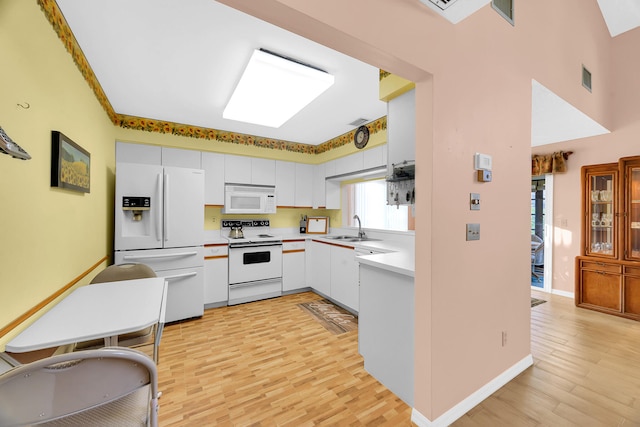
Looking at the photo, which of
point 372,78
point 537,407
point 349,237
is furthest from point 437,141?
point 349,237

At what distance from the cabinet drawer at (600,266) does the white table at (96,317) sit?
4.83 m

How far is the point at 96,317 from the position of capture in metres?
1.29

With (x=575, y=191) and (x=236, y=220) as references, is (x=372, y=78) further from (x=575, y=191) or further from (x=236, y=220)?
(x=575, y=191)

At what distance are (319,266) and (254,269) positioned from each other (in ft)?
3.23

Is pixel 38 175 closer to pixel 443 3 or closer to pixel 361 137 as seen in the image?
pixel 443 3

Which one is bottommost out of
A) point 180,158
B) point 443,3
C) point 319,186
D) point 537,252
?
point 537,252

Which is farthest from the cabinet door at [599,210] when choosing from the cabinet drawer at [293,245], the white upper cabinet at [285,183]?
the white upper cabinet at [285,183]

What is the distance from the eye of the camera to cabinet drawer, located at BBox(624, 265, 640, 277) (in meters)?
3.09

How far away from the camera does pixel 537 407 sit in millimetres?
1721

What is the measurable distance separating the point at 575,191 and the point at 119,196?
5.99 metres

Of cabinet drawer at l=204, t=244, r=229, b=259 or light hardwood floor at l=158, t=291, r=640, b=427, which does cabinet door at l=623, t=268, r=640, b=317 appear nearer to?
light hardwood floor at l=158, t=291, r=640, b=427

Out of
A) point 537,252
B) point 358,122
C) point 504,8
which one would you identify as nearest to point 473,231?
point 504,8

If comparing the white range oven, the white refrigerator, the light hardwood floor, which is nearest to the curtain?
the light hardwood floor

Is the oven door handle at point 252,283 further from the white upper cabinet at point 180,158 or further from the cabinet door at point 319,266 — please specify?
the white upper cabinet at point 180,158
